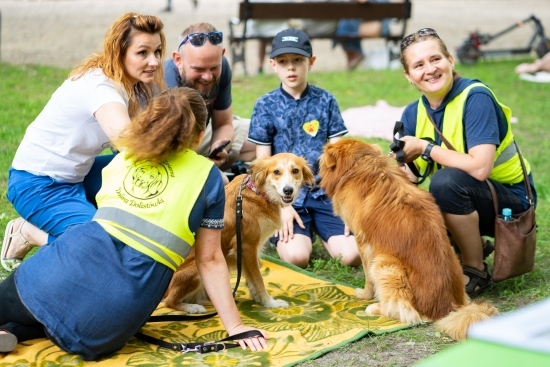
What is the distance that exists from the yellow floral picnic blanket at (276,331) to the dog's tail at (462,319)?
27 centimetres

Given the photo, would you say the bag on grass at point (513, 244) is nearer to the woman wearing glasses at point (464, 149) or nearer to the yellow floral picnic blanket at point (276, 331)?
the woman wearing glasses at point (464, 149)

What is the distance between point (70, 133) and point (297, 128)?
167 cm

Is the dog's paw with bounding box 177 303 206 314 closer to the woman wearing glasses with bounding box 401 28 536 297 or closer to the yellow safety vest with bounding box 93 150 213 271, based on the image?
the yellow safety vest with bounding box 93 150 213 271

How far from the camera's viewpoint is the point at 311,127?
Answer: 5477 millimetres

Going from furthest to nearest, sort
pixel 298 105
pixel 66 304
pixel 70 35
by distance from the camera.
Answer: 1. pixel 70 35
2. pixel 298 105
3. pixel 66 304

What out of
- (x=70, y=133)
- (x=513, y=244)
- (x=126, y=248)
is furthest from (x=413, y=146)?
(x=70, y=133)

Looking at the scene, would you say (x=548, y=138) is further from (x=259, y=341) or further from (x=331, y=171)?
(x=259, y=341)

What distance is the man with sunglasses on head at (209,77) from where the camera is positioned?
203 inches

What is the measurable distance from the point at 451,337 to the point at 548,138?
5.73 m

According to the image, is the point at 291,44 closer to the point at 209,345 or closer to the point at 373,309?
the point at 373,309

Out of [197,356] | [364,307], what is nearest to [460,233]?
[364,307]

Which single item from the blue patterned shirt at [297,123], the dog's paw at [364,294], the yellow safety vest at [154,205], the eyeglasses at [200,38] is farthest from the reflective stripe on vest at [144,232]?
the blue patterned shirt at [297,123]

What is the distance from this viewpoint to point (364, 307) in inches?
181

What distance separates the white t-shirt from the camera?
4.33m
